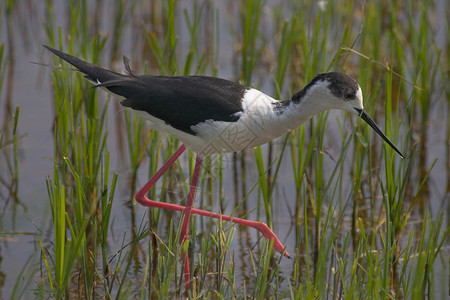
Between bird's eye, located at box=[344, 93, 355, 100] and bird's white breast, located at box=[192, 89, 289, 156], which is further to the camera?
bird's white breast, located at box=[192, 89, 289, 156]

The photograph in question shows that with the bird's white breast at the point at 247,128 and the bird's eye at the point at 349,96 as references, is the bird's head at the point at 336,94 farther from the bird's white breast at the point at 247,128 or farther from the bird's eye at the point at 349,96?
the bird's white breast at the point at 247,128

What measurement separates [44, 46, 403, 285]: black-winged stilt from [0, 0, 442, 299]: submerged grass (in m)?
0.14

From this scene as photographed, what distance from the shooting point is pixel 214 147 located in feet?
12.3

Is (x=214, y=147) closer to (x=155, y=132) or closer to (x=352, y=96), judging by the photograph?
(x=155, y=132)

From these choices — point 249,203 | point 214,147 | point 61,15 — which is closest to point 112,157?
point 249,203

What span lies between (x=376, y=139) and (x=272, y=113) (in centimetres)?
172

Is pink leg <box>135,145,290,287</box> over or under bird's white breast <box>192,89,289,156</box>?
under

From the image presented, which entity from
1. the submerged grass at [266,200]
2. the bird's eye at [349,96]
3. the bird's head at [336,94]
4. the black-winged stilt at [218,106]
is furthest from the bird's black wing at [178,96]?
the bird's eye at [349,96]

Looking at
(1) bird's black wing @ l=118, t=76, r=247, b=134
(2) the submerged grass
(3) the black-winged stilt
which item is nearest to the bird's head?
(3) the black-winged stilt

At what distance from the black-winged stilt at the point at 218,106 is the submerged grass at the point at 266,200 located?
14cm

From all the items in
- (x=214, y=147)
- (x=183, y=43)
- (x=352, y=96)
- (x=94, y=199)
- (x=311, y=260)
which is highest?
(x=183, y=43)

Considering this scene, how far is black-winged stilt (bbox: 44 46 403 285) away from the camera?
360 cm

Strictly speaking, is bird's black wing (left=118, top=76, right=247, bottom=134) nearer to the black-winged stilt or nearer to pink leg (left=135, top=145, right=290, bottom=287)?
the black-winged stilt

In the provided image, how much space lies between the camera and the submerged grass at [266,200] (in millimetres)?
2945
